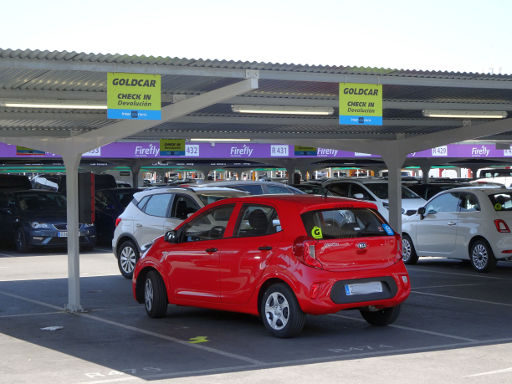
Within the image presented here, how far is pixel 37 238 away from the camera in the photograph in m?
21.5

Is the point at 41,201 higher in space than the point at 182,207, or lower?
higher

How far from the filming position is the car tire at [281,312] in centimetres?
927

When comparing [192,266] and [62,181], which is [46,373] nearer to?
[192,266]

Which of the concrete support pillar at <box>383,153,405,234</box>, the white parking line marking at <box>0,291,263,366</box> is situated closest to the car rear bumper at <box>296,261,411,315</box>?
the white parking line marking at <box>0,291,263,366</box>

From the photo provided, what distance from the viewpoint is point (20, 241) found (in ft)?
72.4

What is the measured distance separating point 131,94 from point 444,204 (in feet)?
28.9

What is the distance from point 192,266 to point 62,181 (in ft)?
99.8

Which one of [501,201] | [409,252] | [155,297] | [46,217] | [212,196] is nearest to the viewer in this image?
[155,297]

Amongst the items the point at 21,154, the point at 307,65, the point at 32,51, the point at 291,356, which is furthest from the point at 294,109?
the point at 21,154

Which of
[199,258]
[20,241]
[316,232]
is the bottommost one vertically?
[20,241]

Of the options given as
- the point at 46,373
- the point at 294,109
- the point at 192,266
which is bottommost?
the point at 46,373

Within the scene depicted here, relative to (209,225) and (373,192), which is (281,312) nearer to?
(209,225)

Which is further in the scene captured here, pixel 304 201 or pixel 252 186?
pixel 252 186

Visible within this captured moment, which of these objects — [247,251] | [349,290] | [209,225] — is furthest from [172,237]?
[349,290]
